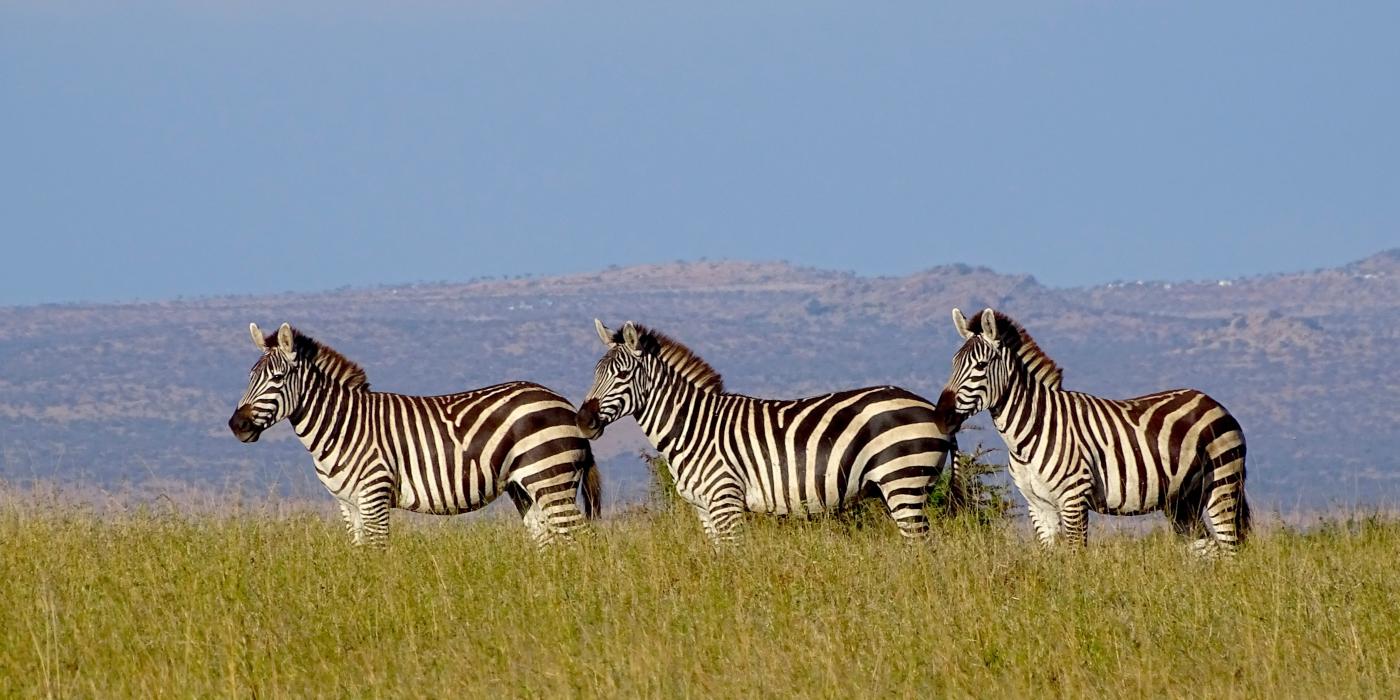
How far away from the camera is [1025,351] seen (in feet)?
47.1

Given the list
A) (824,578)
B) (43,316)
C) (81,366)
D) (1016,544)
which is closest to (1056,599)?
(824,578)

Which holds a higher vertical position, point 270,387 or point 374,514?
point 270,387

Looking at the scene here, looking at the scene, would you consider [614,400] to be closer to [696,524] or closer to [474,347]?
[696,524]

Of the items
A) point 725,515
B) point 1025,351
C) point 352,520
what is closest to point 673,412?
point 725,515

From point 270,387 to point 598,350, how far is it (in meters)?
179

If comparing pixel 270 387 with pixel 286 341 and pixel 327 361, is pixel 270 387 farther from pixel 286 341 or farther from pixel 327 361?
pixel 327 361

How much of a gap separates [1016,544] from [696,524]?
278cm

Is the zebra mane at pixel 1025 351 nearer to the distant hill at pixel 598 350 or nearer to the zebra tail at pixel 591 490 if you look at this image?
the zebra tail at pixel 591 490

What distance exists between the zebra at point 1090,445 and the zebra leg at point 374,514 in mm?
4288

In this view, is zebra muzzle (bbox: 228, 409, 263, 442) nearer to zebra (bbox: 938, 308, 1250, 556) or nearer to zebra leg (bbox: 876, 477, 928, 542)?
zebra leg (bbox: 876, 477, 928, 542)

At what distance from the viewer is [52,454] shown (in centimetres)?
10319

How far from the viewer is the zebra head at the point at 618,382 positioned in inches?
565

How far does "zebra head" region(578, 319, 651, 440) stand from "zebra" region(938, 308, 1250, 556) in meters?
2.35

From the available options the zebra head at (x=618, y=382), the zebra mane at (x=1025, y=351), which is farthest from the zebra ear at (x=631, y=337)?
the zebra mane at (x=1025, y=351)
